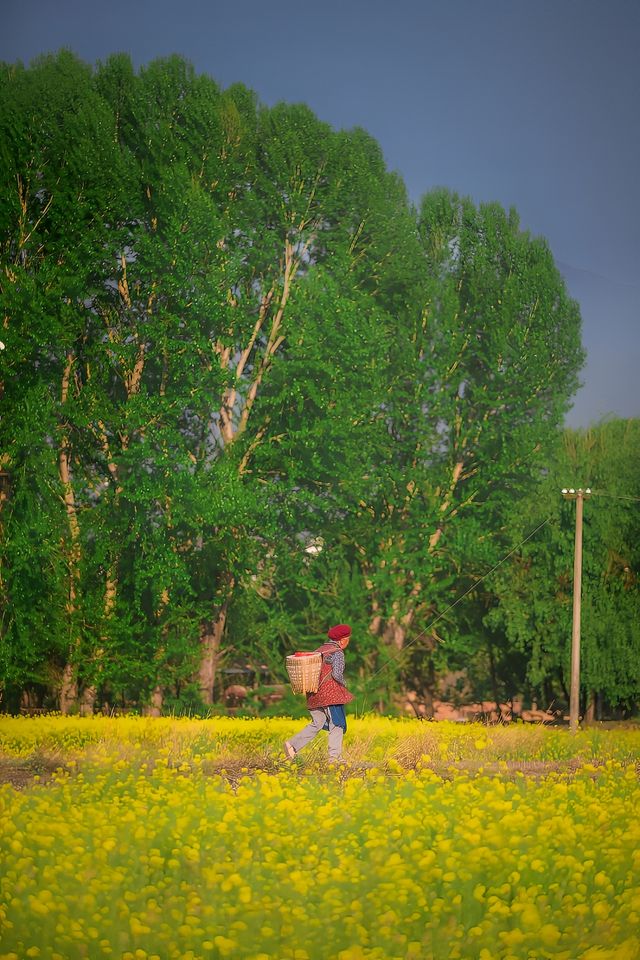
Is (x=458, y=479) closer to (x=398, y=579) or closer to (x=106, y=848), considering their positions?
(x=398, y=579)

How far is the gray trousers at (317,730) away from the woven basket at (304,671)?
0.29 meters

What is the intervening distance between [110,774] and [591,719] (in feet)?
71.7

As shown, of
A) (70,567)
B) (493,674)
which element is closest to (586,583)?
(493,674)

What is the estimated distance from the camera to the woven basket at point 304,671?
1302 centimetres

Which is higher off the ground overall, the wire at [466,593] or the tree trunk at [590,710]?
the wire at [466,593]

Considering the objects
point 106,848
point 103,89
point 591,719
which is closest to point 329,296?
point 103,89

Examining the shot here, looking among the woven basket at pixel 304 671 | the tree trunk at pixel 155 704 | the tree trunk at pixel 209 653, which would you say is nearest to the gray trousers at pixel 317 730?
the woven basket at pixel 304 671

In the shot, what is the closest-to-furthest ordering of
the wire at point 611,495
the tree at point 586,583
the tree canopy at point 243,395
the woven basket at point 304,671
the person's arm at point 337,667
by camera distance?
the woven basket at point 304,671
the person's arm at point 337,667
the tree canopy at point 243,395
the tree at point 586,583
the wire at point 611,495

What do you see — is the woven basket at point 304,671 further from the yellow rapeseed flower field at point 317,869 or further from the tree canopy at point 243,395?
the tree canopy at point 243,395

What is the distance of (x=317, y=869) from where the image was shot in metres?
7.18

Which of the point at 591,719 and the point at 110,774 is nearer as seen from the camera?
the point at 110,774

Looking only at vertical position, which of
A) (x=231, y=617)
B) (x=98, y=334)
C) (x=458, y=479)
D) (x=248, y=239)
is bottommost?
(x=231, y=617)

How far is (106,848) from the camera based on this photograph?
7375mm

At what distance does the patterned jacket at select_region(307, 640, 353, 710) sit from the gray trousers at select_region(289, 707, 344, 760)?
0.13 meters
